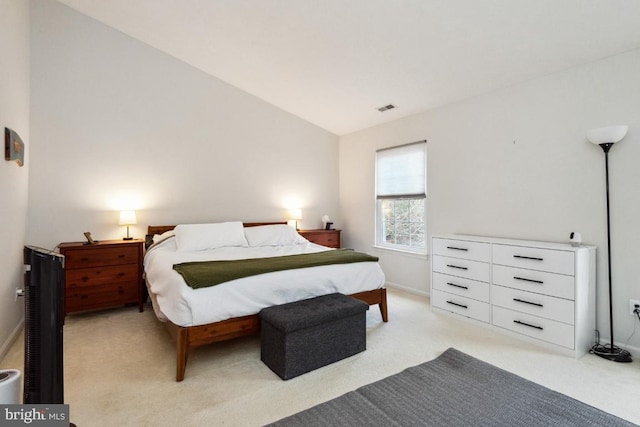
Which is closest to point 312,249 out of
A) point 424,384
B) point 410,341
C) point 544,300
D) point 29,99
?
point 410,341

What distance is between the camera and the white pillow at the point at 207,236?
355 cm

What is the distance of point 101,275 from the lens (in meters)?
3.37

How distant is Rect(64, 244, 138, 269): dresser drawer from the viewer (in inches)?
127

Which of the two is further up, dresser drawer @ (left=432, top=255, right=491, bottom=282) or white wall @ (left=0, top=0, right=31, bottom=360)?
white wall @ (left=0, top=0, right=31, bottom=360)

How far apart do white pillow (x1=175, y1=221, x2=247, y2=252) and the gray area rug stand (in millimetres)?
2292

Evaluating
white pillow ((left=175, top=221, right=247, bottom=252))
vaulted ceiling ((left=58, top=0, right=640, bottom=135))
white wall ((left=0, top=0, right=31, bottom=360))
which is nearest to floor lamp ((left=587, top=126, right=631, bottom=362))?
vaulted ceiling ((left=58, top=0, right=640, bottom=135))

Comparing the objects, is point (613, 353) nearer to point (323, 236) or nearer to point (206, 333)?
point (206, 333)

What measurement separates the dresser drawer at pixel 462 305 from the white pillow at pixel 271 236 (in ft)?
5.97

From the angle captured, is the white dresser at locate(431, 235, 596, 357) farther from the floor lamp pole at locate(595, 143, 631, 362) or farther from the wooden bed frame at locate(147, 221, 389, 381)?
the wooden bed frame at locate(147, 221, 389, 381)

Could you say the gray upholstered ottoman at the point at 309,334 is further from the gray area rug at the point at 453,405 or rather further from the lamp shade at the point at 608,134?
the lamp shade at the point at 608,134

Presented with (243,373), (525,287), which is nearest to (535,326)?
(525,287)

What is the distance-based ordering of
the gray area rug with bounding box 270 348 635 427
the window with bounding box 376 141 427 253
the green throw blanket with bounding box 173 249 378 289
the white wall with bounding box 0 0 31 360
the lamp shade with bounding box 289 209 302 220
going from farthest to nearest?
the lamp shade with bounding box 289 209 302 220 < the window with bounding box 376 141 427 253 < the white wall with bounding box 0 0 31 360 < the green throw blanket with bounding box 173 249 378 289 < the gray area rug with bounding box 270 348 635 427

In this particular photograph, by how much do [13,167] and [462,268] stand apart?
13.3ft

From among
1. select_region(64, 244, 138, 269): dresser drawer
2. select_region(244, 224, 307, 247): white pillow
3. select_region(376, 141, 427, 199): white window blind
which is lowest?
select_region(64, 244, 138, 269): dresser drawer
